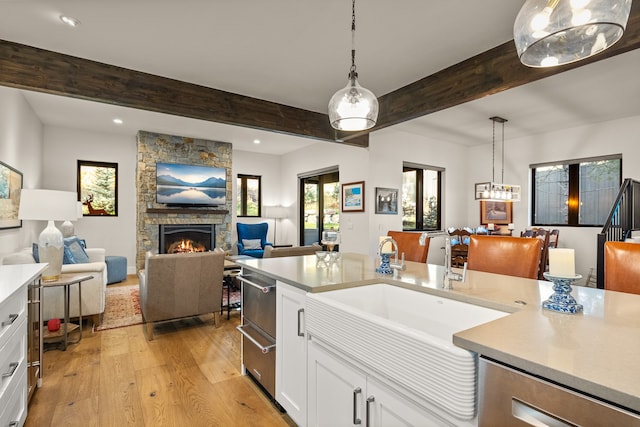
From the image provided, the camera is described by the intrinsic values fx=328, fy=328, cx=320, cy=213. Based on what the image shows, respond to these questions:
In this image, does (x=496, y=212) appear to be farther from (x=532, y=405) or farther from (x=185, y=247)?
(x=532, y=405)

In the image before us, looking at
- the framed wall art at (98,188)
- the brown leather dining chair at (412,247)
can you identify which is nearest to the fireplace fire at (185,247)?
the framed wall art at (98,188)

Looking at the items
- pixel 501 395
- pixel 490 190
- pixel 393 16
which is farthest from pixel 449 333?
pixel 490 190

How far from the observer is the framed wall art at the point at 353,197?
230 inches

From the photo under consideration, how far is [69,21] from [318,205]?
5.59 meters

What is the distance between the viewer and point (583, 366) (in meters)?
0.76

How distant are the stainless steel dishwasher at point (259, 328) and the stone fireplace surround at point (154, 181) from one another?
4.68 m

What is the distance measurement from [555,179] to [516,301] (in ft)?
19.3

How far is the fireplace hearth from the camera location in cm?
664

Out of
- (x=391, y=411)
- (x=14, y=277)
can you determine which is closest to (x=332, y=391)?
(x=391, y=411)

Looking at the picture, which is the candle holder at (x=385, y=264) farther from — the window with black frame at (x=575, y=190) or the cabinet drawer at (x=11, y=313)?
the window with black frame at (x=575, y=190)

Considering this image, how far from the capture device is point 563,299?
1220mm

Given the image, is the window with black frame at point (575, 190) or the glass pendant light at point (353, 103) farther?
the window with black frame at point (575, 190)

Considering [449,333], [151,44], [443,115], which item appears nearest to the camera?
[449,333]

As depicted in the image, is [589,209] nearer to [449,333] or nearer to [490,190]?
[490,190]
